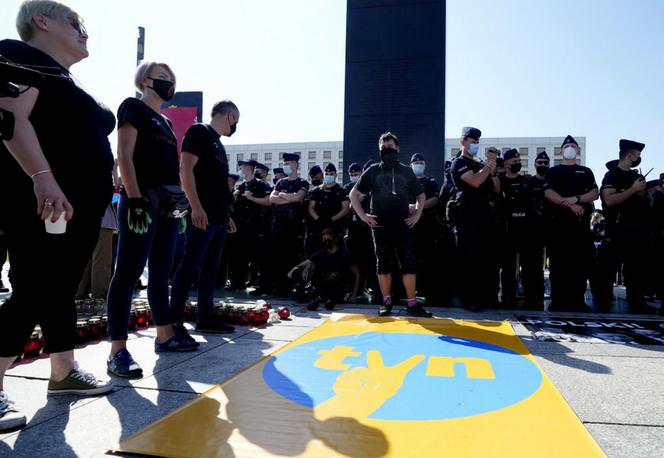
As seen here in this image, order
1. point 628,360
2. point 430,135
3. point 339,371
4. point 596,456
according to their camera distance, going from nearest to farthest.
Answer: point 596,456
point 339,371
point 628,360
point 430,135

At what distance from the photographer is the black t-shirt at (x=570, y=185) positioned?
5.83 metres

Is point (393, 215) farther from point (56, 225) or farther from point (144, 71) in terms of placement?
point (56, 225)

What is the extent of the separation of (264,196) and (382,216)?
130 inches

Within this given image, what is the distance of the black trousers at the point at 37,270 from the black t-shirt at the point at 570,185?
17.9 ft

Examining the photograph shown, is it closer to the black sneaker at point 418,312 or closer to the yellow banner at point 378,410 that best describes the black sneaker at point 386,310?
the black sneaker at point 418,312

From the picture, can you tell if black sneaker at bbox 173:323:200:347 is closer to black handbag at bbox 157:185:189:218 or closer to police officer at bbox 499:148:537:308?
black handbag at bbox 157:185:189:218

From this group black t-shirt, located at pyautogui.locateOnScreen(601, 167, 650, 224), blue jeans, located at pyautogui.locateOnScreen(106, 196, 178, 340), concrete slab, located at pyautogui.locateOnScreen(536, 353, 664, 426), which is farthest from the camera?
black t-shirt, located at pyautogui.locateOnScreen(601, 167, 650, 224)

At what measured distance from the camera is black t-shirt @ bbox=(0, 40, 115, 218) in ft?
6.48

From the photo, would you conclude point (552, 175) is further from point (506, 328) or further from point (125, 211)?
point (125, 211)

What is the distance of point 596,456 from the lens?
1648 millimetres

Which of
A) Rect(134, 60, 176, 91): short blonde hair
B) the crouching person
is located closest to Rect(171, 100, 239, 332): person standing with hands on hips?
Rect(134, 60, 176, 91): short blonde hair

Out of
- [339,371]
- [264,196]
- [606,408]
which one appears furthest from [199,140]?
[264,196]

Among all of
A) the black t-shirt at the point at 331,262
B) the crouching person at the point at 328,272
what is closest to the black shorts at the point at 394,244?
the crouching person at the point at 328,272

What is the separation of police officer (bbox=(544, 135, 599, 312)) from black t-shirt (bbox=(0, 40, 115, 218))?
5315mm
